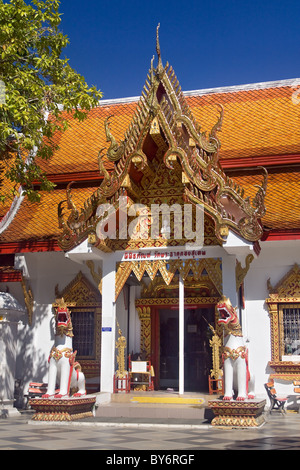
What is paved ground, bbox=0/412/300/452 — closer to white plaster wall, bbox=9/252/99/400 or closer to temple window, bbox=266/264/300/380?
temple window, bbox=266/264/300/380

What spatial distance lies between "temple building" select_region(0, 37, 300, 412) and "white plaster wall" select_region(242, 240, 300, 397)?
18 millimetres

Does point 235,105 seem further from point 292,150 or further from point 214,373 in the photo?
point 214,373

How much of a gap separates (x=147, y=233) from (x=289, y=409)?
3883mm

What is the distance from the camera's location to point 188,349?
471 inches

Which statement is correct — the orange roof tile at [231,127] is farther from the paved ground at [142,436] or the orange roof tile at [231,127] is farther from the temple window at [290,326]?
the paved ground at [142,436]

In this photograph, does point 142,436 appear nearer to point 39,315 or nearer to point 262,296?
Result: point 262,296

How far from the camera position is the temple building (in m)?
8.74

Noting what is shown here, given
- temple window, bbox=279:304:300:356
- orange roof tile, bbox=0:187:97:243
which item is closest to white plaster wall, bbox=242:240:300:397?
temple window, bbox=279:304:300:356

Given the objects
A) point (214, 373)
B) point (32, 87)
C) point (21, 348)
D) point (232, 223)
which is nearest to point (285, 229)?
point (232, 223)

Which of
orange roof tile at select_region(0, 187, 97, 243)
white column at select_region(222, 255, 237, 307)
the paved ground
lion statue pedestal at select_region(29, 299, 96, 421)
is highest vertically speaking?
orange roof tile at select_region(0, 187, 97, 243)

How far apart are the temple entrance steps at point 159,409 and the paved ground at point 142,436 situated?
0.35 metres

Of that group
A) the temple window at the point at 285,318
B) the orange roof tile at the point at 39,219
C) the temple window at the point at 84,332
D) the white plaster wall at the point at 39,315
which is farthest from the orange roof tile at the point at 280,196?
the temple window at the point at 84,332

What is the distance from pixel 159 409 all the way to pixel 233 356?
1.48m

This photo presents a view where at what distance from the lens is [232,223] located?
8.39 m
